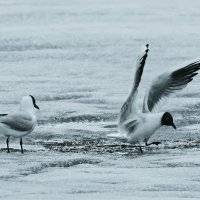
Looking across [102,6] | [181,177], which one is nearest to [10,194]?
[181,177]

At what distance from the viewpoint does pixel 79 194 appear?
5641 mm

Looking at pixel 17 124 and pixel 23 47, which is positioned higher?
pixel 23 47

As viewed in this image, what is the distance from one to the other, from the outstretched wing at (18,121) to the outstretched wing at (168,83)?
1.32 m

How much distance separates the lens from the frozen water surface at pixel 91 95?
20.0 feet

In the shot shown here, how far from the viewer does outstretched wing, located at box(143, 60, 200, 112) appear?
27.5 ft

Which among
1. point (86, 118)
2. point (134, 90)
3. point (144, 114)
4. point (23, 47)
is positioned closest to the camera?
point (134, 90)

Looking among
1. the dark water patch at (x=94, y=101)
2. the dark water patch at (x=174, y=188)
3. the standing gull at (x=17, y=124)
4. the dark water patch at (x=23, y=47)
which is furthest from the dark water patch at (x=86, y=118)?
the dark water patch at (x=23, y=47)

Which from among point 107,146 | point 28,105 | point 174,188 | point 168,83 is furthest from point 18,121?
point 174,188

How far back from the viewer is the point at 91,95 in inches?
447

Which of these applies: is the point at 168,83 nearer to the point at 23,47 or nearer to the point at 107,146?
the point at 107,146

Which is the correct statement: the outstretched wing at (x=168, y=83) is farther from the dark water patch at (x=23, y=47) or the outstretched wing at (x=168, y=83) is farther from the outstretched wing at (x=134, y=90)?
the dark water patch at (x=23, y=47)

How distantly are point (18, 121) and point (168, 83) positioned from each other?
5.72ft

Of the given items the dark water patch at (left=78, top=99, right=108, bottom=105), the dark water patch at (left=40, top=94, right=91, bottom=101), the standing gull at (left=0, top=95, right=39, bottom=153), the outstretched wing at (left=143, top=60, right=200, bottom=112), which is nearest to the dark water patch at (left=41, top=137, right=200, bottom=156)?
the standing gull at (left=0, top=95, right=39, bottom=153)

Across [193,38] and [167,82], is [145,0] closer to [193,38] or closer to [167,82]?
[193,38]
